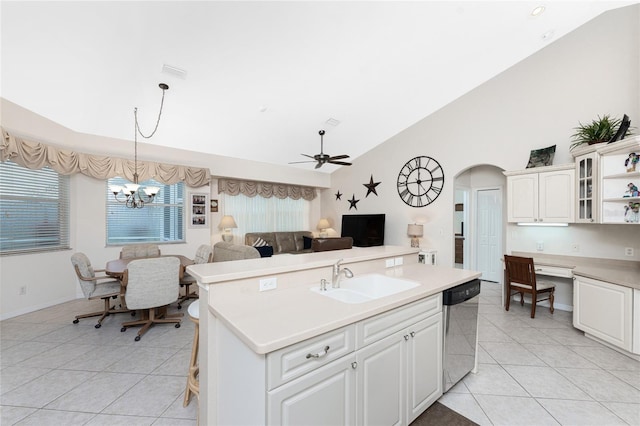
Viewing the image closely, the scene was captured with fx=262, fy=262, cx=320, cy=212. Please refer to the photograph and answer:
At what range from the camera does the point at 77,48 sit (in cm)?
279

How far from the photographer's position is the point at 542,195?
3.75m

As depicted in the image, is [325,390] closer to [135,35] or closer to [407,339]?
[407,339]

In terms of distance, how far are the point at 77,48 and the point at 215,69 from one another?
137 cm

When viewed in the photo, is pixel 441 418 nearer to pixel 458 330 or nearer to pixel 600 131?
pixel 458 330

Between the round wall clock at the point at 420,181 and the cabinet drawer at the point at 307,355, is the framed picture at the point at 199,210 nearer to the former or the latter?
the round wall clock at the point at 420,181

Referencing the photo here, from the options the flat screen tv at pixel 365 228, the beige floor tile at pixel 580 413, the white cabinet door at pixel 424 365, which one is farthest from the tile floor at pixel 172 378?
the flat screen tv at pixel 365 228

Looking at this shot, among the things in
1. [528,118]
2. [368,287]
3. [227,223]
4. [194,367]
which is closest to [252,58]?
[368,287]

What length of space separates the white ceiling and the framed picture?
1.03m

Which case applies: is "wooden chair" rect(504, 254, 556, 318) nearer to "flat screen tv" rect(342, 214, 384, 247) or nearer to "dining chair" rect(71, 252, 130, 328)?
"flat screen tv" rect(342, 214, 384, 247)

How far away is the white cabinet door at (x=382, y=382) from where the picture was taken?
4.42ft

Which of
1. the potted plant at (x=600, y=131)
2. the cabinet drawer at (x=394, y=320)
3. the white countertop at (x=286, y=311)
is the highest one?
the potted plant at (x=600, y=131)

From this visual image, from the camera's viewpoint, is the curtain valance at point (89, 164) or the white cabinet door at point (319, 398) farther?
the curtain valance at point (89, 164)

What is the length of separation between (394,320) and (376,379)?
322 millimetres

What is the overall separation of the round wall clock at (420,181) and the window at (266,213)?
9.80 ft
